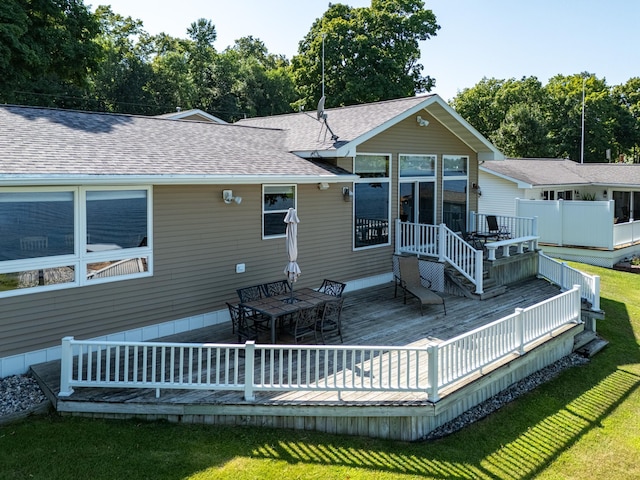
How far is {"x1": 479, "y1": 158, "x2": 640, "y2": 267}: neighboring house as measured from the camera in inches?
709

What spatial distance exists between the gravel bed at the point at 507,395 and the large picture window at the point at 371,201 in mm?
4912

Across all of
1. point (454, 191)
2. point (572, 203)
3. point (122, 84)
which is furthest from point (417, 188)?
point (122, 84)

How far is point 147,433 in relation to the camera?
5961 millimetres

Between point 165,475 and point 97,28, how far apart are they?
22.2 meters

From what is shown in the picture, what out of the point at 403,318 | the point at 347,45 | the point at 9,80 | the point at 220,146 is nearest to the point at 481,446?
the point at 403,318

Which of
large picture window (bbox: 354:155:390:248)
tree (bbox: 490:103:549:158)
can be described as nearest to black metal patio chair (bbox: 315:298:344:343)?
large picture window (bbox: 354:155:390:248)

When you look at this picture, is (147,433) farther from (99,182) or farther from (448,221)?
(448,221)

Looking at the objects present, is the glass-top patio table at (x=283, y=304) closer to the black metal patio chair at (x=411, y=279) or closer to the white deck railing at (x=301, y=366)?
the white deck railing at (x=301, y=366)

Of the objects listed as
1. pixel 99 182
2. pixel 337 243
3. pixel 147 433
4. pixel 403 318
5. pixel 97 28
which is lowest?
pixel 147 433

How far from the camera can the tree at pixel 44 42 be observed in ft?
58.4

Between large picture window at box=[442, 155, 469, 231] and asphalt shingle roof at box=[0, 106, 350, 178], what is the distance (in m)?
4.77

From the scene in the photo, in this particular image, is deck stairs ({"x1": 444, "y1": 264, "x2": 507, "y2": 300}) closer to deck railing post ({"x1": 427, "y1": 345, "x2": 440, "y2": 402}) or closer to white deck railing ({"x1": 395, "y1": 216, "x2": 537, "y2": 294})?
white deck railing ({"x1": 395, "y1": 216, "x2": 537, "y2": 294})

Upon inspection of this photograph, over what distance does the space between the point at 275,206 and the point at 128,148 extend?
297 cm

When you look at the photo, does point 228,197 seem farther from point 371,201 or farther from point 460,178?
point 460,178
